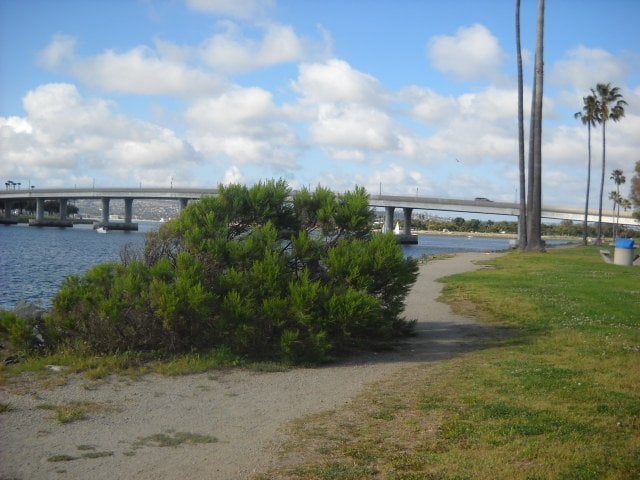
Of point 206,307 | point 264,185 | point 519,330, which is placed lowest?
point 519,330

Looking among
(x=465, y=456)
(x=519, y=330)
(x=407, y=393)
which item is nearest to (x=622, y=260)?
(x=519, y=330)

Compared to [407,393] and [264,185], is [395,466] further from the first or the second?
[264,185]

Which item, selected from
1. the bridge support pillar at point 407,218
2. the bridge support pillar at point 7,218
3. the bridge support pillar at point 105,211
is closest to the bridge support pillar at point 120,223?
the bridge support pillar at point 105,211

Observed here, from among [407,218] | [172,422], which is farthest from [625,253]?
[407,218]

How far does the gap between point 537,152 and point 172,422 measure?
1577 inches

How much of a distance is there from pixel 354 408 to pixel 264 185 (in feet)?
20.6

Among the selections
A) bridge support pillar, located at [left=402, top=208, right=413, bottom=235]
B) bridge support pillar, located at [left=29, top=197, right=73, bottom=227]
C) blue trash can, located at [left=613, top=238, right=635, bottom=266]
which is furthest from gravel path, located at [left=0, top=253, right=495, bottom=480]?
bridge support pillar, located at [left=29, top=197, right=73, bottom=227]

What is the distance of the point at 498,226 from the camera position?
7377 inches

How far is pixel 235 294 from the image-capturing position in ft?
36.0

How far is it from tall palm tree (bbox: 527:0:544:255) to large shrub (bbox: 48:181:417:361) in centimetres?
3212

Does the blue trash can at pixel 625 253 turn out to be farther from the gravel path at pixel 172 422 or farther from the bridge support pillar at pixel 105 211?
the bridge support pillar at pixel 105 211

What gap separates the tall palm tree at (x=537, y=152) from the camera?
39.8 m

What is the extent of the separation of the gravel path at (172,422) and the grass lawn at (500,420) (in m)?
0.49

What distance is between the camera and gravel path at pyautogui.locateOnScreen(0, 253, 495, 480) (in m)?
6.26
